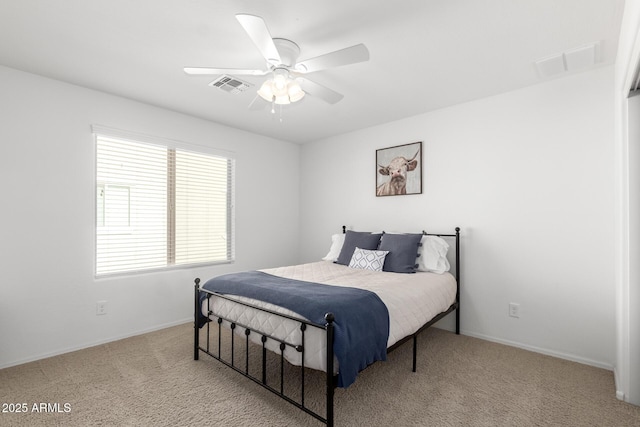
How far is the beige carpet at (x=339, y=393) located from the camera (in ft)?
6.42

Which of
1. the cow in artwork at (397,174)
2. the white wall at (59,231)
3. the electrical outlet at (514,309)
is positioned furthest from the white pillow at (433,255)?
the white wall at (59,231)

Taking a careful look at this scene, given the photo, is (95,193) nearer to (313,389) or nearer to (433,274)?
(313,389)

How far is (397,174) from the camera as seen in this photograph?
3.97 meters

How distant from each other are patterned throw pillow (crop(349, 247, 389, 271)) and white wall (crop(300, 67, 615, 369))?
750 mm

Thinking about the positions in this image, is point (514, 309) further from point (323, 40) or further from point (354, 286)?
point (323, 40)

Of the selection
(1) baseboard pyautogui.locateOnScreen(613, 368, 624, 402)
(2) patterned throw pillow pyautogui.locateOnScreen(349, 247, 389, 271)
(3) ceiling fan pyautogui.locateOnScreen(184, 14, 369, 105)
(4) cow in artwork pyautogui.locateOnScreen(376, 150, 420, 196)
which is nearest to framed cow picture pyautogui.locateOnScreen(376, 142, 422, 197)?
(4) cow in artwork pyautogui.locateOnScreen(376, 150, 420, 196)

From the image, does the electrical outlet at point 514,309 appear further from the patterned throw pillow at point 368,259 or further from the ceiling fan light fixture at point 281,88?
the ceiling fan light fixture at point 281,88

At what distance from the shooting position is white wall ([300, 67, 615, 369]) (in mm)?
2678

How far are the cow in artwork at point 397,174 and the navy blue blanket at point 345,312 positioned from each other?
2.01m

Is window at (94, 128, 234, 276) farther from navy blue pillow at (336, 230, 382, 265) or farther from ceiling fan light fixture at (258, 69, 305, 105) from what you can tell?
ceiling fan light fixture at (258, 69, 305, 105)

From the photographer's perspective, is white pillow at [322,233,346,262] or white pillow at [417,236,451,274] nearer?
white pillow at [417,236,451,274]

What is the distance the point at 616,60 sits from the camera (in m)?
2.48

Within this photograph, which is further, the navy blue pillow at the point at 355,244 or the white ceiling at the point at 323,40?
the navy blue pillow at the point at 355,244

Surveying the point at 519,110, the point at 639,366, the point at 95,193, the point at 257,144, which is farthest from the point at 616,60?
the point at 95,193
